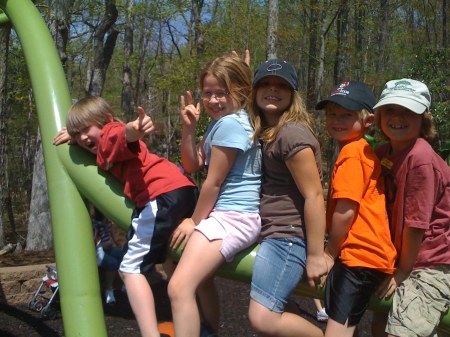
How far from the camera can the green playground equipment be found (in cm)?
196

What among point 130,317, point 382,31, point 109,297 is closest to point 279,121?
point 130,317

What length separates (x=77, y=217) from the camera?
6.77 ft

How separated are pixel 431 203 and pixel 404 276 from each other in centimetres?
25

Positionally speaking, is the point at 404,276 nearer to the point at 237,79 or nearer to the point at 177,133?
the point at 237,79

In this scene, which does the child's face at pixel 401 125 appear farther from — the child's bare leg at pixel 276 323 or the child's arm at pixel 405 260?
the child's bare leg at pixel 276 323

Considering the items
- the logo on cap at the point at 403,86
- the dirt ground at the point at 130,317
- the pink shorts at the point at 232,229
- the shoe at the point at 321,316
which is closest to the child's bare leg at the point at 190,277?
the pink shorts at the point at 232,229

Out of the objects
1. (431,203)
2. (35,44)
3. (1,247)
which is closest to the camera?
(431,203)

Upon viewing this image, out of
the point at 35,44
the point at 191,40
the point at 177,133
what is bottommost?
the point at 177,133

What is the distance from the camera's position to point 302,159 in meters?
1.79

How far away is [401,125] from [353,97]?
7.0 inches

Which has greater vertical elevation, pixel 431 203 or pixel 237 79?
pixel 237 79

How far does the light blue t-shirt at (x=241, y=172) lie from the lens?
190 cm

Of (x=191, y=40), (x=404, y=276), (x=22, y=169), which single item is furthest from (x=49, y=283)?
(x=191, y=40)

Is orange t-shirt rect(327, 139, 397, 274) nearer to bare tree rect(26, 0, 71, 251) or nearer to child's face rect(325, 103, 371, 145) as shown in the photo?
child's face rect(325, 103, 371, 145)
